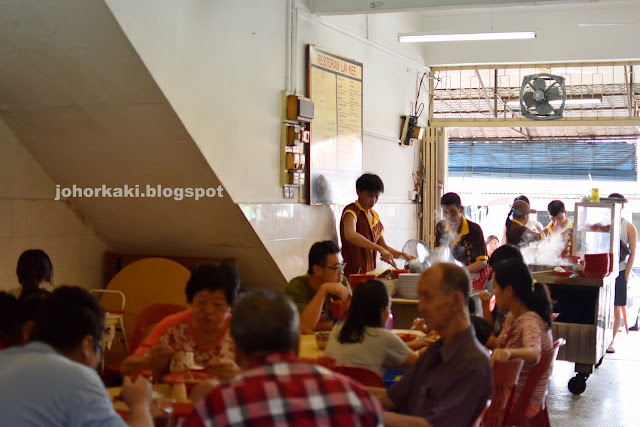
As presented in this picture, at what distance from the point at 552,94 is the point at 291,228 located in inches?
161

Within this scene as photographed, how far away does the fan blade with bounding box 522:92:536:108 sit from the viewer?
891 centimetres

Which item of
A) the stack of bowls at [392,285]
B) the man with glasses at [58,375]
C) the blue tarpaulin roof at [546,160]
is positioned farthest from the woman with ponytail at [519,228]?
the blue tarpaulin roof at [546,160]

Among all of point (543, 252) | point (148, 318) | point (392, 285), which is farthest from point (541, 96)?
point (148, 318)

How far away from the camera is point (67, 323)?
2.30 m

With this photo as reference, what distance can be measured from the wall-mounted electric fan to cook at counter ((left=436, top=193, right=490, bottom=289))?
9.89 feet

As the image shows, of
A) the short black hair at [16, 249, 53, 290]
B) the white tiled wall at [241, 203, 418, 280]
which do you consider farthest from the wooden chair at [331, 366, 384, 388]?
the white tiled wall at [241, 203, 418, 280]

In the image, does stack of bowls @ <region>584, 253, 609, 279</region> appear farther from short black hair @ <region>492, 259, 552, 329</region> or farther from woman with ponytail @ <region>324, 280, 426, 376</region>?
woman with ponytail @ <region>324, 280, 426, 376</region>

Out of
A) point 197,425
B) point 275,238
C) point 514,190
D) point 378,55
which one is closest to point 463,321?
point 197,425

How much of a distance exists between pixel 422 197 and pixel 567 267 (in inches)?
118

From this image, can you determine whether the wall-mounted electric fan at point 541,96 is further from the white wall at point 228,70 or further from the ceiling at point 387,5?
the white wall at point 228,70

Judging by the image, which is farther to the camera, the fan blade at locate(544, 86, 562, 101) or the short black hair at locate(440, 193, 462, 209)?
the fan blade at locate(544, 86, 562, 101)

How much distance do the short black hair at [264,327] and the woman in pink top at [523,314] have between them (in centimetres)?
227

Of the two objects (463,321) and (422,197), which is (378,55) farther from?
(463,321)

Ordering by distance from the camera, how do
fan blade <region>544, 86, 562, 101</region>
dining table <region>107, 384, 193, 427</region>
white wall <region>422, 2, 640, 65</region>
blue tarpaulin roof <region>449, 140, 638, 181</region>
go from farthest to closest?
blue tarpaulin roof <region>449, 140, 638, 181</region> < white wall <region>422, 2, 640, 65</region> < fan blade <region>544, 86, 562, 101</region> < dining table <region>107, 384, 193, 427</region>
